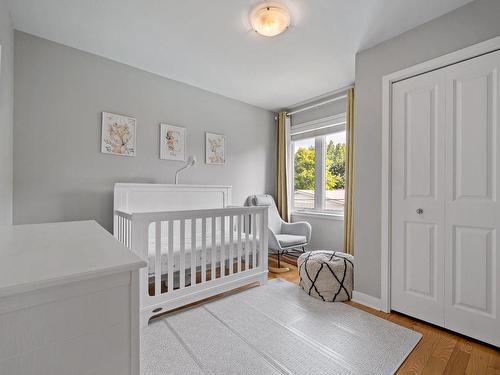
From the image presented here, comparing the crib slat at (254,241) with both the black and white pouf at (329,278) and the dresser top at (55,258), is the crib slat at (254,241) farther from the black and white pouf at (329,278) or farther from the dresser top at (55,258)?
the dresser top at (55,258)

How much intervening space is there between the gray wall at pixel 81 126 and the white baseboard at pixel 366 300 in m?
2.11

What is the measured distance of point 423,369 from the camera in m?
1.39

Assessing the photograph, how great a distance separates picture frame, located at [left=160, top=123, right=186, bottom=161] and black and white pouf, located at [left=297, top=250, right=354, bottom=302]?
1900 mm

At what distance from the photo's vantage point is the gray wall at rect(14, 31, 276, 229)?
2115mm

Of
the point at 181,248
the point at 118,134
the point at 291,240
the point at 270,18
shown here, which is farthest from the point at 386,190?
the point at 118,134

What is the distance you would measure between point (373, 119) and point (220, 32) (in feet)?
4.85

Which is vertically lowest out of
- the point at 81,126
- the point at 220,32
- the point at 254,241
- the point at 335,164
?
the point at 254,241

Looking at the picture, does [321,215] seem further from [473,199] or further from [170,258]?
[170,258]

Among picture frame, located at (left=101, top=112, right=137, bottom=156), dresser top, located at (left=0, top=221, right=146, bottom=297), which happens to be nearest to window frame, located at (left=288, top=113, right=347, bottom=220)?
picture frame, located at (left=101, top=112, right=137, bottom=156)

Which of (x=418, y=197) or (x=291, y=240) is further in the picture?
(x=291, y=240)

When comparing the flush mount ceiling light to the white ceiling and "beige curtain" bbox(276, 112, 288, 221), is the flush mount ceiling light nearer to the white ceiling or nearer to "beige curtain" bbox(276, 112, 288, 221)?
the white ceiling

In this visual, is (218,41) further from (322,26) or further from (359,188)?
(359,188)

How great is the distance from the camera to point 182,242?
1.96 meters

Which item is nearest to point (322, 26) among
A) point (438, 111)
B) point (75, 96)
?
point (438, 111)
